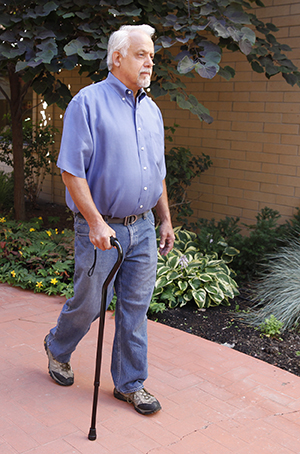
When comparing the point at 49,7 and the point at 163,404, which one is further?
the point at 49,7

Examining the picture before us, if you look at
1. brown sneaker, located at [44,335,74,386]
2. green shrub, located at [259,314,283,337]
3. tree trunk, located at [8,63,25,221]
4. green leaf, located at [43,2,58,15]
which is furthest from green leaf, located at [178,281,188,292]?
tree trunk, located at [8,63,25,221]

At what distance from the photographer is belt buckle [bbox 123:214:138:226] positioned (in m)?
2.75

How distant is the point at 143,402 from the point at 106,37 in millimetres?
3177

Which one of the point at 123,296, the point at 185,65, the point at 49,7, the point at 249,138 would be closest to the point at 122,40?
the point at 123,296

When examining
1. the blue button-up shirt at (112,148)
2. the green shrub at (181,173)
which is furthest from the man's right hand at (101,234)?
the green shrub at (181,173)

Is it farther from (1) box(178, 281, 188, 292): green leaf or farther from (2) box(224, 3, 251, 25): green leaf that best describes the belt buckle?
(2) box(224, 3, 251, 25): green leaf

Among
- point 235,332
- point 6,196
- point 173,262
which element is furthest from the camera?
point 6,196

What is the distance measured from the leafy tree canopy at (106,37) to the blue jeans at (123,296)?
1.85 meters

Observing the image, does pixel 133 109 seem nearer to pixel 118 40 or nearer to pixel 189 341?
pixel 118 40

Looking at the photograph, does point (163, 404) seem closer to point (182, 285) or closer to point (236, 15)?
point (182, 285)

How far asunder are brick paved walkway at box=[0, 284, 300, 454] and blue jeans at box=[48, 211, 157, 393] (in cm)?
26

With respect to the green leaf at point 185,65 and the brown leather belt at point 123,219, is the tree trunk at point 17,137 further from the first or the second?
the brown leather belt at point 123,219

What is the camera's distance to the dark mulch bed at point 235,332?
384cm

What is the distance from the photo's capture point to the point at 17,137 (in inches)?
276
